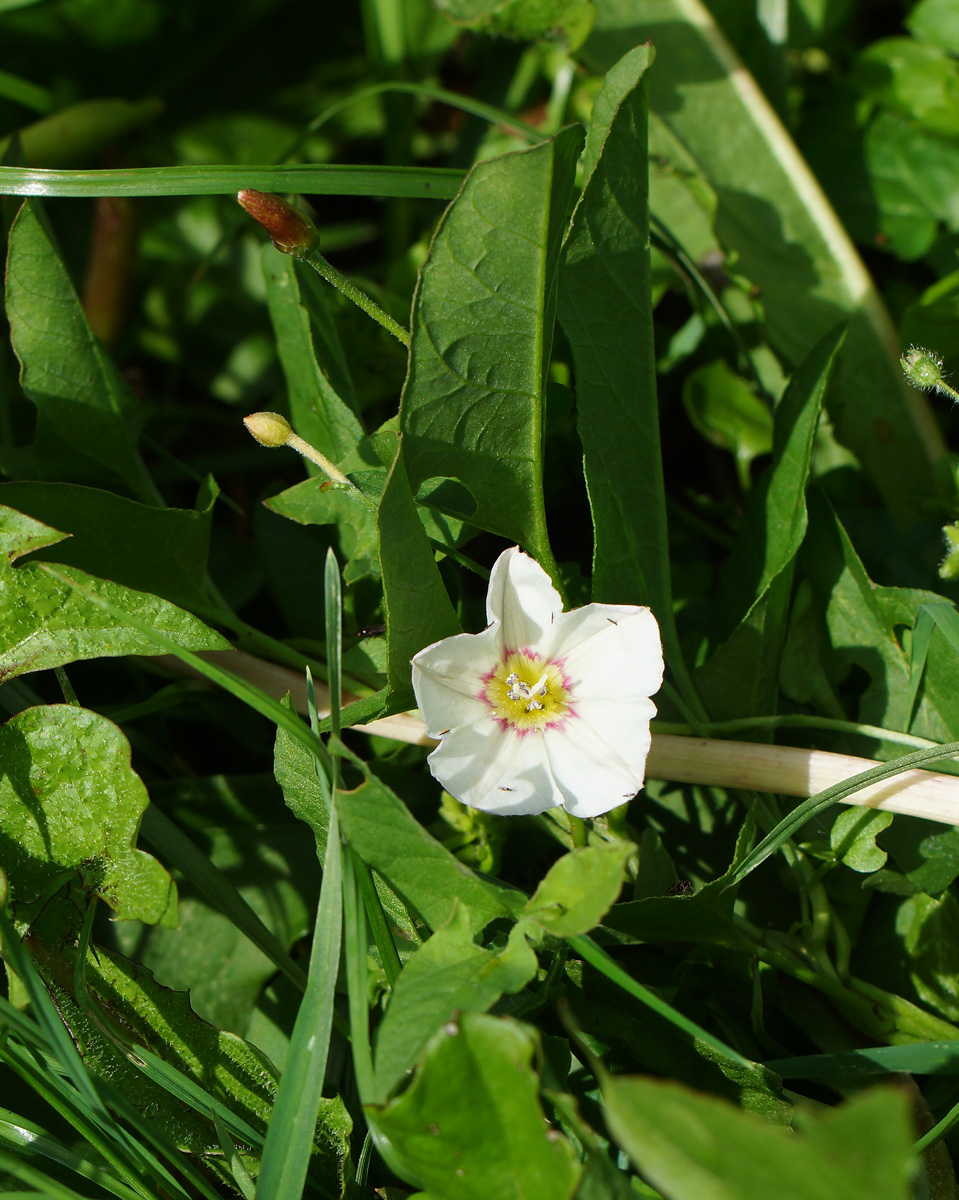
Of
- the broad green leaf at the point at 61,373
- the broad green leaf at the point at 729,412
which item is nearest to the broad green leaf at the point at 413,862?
the broad green leaf at the point at 61,373

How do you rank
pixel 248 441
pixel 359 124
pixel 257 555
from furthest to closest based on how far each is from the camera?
pixel 359 124 → pixel 248 441 → pixel 257 555

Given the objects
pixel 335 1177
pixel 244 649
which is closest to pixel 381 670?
pixel 244 649

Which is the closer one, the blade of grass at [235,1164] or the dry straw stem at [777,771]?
the blade of grass at [235,1164]

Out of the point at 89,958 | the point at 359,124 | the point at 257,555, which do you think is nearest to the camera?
the point at 89,958

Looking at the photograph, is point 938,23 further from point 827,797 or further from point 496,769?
point 496,769

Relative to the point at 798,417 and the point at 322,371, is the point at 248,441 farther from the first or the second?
the point at 798,417

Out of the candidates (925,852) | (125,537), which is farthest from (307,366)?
(925,852)

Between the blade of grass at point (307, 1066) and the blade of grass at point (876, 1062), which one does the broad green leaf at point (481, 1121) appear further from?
the blade of grass at point (876, 1062)
